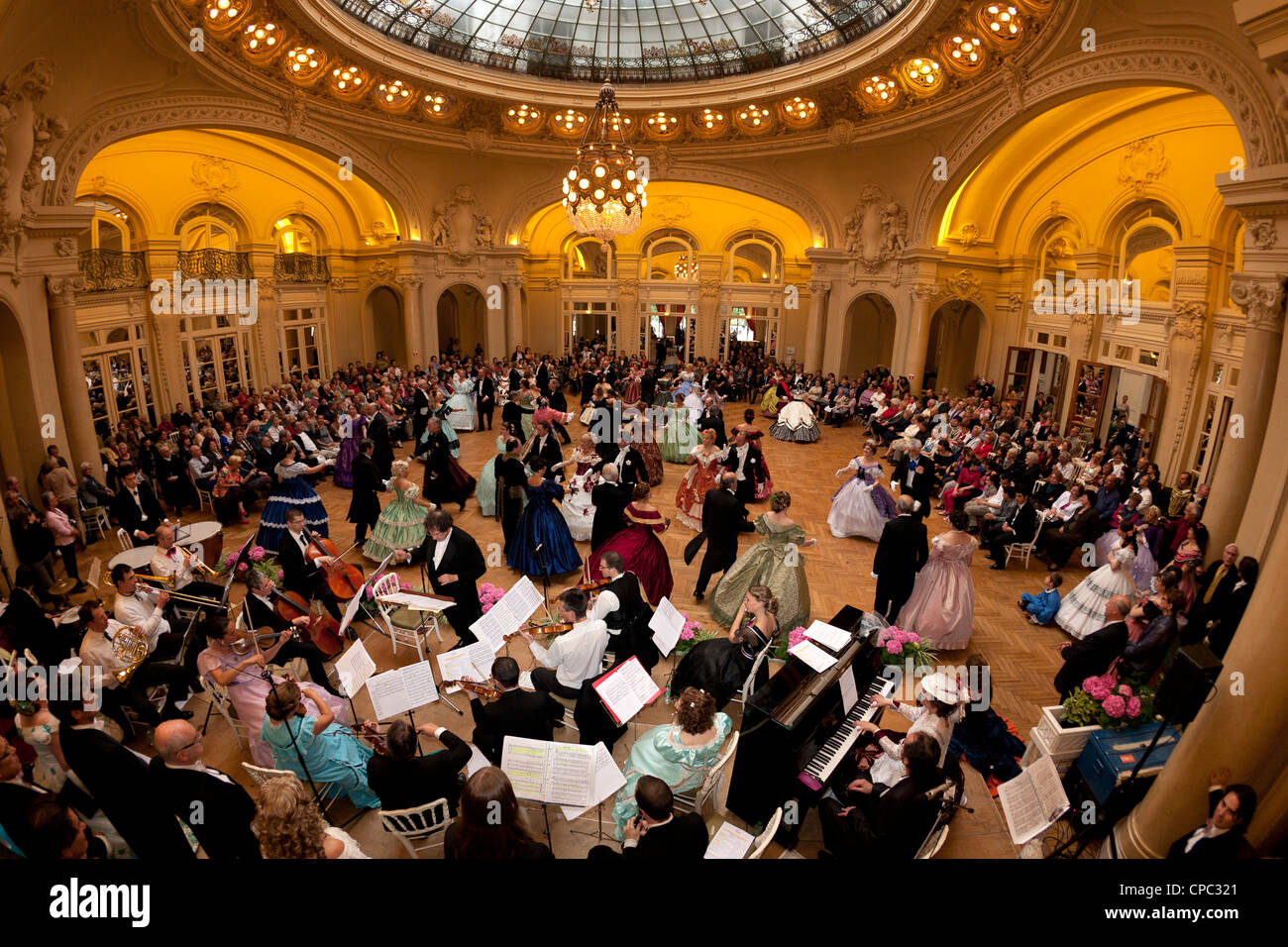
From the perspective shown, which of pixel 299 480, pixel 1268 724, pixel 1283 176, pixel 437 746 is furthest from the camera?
pixel 299 480

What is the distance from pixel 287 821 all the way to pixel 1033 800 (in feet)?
12.5

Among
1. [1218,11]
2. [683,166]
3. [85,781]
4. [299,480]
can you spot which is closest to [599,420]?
[299,480]

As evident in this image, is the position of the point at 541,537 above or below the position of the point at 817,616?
above

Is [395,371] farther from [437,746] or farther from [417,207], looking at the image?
[437,746]

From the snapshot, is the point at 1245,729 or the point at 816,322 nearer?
the point at 1245,729

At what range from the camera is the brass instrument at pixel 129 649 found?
4.87 meters

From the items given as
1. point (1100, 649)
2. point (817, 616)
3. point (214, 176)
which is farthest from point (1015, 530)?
point (214, 176)

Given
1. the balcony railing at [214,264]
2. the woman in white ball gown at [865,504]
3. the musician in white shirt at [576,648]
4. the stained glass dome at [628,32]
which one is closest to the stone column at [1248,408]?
the woman in white ball gown at [865,504]

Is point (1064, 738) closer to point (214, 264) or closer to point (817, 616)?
point (817, 616)

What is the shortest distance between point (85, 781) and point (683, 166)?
18989mm

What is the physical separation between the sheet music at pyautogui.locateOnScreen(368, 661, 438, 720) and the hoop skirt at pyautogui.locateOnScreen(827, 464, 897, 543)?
6.71 metres

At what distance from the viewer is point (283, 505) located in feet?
25.2

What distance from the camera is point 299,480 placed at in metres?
7.76

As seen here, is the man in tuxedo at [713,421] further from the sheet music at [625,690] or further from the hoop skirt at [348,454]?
the sheet music at [625,690]
